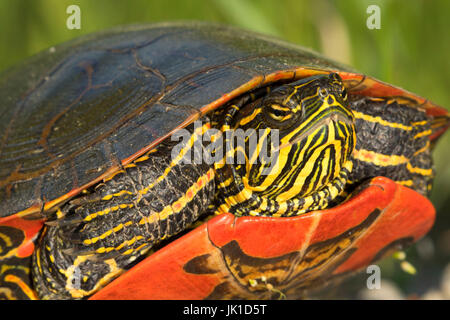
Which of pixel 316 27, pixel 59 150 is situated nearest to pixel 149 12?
pixel 316 27

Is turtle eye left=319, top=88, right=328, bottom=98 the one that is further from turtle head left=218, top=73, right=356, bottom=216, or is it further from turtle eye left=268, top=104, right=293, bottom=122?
turtle eye left=268, top=104, right=293, bottom=122

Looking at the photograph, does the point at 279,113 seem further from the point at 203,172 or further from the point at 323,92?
the point at 203,172

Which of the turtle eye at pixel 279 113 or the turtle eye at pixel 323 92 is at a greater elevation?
the turtle eye at pixel 323 92

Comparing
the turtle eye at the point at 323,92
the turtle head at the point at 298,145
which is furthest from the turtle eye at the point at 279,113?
the turtle eye at the point at 323,92

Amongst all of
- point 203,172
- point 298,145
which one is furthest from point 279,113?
point 203,172

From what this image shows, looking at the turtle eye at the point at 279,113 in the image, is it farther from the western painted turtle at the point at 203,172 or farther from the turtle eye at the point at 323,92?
the turtle eye at the point at 323,92

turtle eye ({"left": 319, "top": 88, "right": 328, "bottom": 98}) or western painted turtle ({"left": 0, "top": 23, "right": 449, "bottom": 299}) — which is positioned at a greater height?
turtle eye ({"left": 319, "top": 88, "right": 328, "bottom": 98})

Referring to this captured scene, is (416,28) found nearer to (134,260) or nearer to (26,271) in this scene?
(134,260)

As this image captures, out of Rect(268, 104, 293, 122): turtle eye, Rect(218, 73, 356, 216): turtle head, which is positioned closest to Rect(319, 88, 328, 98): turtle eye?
Rect(218, 73, 356, 216): turtle head
